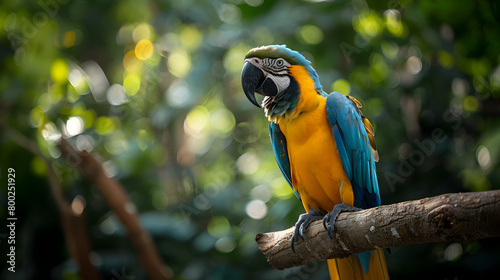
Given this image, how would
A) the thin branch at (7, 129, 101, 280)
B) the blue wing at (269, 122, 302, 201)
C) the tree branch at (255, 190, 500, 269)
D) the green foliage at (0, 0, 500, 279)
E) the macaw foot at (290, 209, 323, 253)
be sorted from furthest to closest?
the thin branch at (7, 129, 101, 280), the green foliage at (0, 0, 500, 279), the blue wing at (269, 122, 302, 201), the macaw foot at (290, 209, 323, 253), the tree branch at (255, 190, 500, 269)

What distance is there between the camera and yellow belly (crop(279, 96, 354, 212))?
5.80 ft

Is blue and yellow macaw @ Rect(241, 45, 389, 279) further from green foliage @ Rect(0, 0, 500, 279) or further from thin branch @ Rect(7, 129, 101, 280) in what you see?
thin branch @ Rect(7, 129, 101, 280)

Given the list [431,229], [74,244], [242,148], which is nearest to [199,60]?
[242,148]

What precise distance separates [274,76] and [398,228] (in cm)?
80

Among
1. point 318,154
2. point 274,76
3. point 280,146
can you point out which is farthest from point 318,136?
point 274,76

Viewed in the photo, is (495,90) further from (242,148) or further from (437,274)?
(242,148)

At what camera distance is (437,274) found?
114 inches

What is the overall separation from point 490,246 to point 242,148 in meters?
2.29

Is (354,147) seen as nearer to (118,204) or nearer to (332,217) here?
(332,217)

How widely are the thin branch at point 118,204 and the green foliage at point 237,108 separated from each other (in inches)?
12.2

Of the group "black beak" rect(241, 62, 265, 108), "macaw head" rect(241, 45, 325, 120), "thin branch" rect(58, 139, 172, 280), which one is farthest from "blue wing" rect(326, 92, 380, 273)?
"thin branch" rect(58, 139, 172, 280)

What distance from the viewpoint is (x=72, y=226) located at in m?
3.08

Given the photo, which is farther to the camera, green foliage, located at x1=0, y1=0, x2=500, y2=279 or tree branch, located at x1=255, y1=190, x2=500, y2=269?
green foliage, located at x1=0, y1=0, x2=500, y2=279

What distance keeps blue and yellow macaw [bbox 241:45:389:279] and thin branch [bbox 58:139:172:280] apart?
1631 millimetres
